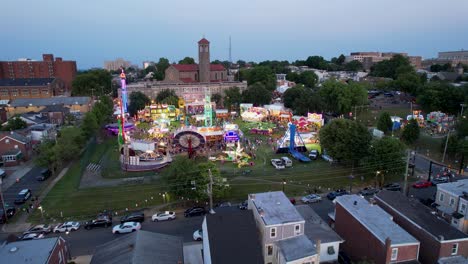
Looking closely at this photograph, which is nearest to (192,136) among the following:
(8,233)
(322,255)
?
(8,233)

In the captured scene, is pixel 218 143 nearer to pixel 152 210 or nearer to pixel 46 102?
pixel 152 210

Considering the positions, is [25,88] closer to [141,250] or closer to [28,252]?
[28,252]

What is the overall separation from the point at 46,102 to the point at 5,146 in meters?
35.4

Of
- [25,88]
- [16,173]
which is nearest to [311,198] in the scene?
[16,173]

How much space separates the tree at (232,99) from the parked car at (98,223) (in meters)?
58.2

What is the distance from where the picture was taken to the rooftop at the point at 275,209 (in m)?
19.1

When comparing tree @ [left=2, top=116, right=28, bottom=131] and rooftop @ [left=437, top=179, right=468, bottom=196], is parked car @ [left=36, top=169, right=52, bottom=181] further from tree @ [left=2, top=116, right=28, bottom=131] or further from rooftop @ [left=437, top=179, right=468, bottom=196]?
rooftop @ [left=437, top=179, right=468, bottom=196]

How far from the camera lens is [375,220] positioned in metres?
20.5

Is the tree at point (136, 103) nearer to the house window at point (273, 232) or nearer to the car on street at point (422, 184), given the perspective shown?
the car on street at point (422, 184)

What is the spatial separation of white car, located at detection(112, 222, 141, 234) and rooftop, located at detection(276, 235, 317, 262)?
41.5 feet

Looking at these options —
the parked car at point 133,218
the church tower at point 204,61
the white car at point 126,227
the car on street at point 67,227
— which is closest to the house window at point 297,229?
the white car at point 126,227

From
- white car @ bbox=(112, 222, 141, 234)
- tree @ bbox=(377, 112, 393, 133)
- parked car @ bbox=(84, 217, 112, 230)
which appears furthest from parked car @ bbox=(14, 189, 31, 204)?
tree @ bbox=(377, 112, 393, 133)

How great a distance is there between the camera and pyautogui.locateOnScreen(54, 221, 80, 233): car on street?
2519 cm

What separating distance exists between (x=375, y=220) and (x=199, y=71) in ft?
277
